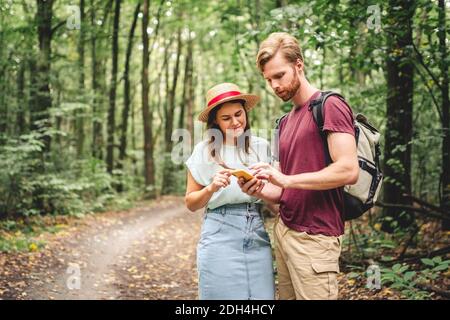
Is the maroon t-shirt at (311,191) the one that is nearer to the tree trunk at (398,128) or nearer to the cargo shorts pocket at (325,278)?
the cargo shorts pocket at (325,278)

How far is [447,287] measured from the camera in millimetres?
5059

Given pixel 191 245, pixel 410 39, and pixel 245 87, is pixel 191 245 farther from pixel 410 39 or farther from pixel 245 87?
pixel 245 87

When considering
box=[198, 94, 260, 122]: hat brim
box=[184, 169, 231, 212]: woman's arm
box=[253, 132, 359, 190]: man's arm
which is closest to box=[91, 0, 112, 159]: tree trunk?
box=[198, 94, 260, 122]: hat brim

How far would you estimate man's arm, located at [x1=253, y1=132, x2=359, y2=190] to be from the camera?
2.32m

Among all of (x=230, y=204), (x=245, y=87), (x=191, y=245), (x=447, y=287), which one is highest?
(x=245, y=87)

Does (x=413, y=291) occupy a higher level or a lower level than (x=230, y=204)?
lower

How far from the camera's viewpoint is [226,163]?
2.93 m

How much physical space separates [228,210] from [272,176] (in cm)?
56

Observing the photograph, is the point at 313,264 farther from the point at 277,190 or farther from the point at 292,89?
the point at 292,89

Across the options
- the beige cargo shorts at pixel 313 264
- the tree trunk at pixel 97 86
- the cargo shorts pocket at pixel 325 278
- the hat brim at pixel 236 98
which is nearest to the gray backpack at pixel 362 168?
the beige cargo shorts at pixel 313 264

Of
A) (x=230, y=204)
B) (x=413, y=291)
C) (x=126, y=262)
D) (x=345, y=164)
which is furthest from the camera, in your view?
(x=126, y=262)

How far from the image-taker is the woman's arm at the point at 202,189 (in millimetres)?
2568
